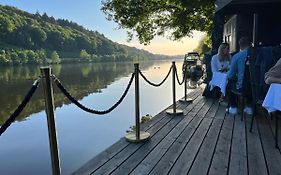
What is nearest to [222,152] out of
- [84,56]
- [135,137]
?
[135,137]

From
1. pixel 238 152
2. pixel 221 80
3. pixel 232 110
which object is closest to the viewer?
pixel 238 152

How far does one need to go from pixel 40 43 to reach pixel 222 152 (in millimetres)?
137439

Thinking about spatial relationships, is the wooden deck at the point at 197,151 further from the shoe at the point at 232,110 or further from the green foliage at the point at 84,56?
the green foliage at the point at 84,56

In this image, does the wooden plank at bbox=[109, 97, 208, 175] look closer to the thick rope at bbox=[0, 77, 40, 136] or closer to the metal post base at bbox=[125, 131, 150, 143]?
the metal post base at bbox=[125, 131, 150, 143]

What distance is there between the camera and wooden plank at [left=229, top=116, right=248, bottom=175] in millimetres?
3873

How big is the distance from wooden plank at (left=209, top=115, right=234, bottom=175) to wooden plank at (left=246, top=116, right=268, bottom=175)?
30 cm

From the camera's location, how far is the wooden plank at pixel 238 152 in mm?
3873

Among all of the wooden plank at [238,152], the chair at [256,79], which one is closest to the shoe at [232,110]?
the wooden plank at [238,152]

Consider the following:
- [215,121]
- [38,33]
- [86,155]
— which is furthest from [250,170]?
[38,33]

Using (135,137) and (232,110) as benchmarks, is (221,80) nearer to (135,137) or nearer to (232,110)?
(232,110)

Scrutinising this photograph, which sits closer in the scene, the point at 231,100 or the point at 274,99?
the point at 274,99

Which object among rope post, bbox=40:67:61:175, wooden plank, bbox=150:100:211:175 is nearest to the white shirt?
wooden plank, bbox=150:100:211:175

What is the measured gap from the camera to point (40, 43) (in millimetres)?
133250

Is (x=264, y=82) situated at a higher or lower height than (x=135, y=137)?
higher
